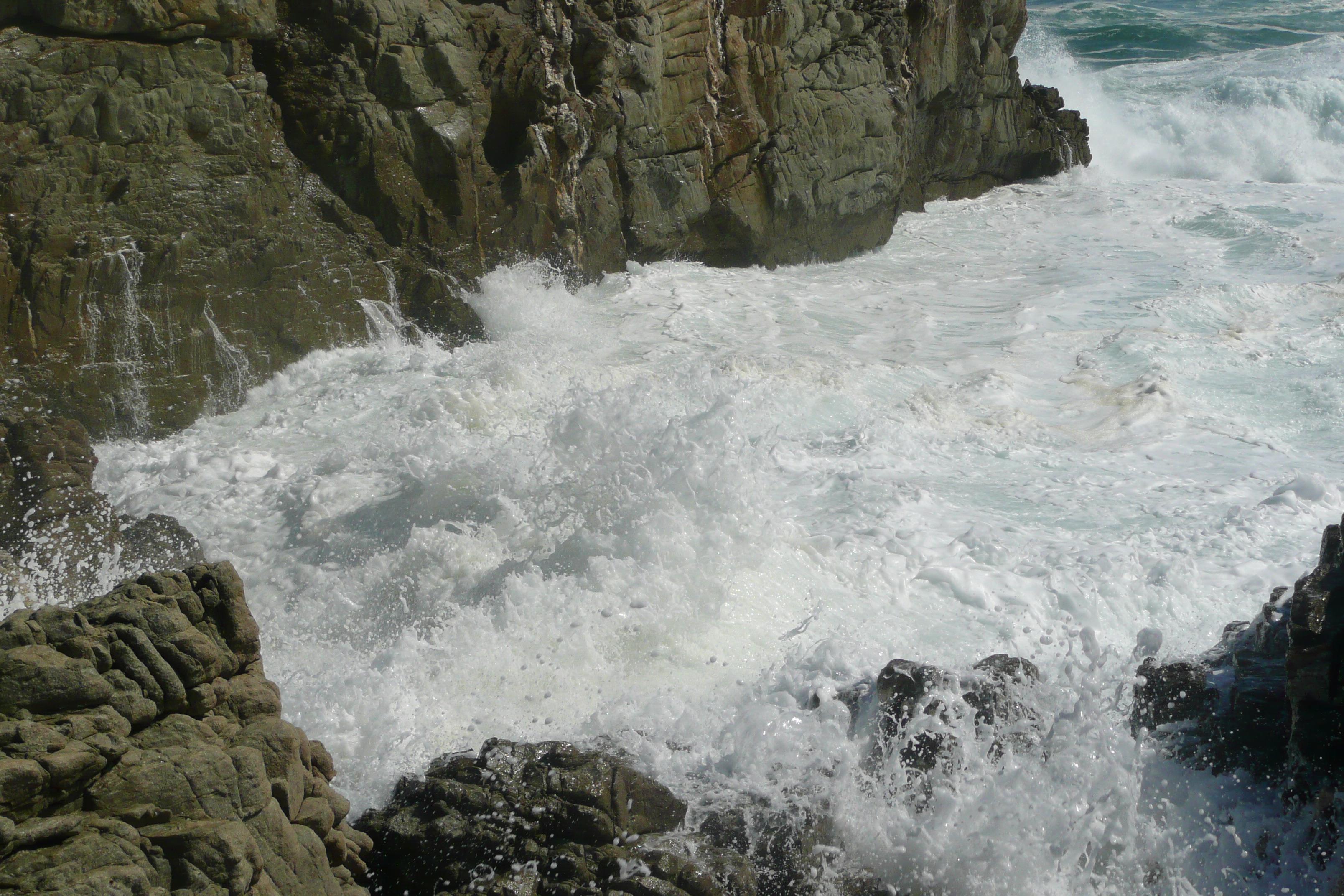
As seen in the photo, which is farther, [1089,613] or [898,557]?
[898,557]

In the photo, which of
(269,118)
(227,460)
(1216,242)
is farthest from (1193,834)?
(1216,242)

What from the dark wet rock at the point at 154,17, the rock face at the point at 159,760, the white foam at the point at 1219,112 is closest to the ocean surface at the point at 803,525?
the rock face at the point at 159,760

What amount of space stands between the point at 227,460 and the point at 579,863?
3985 mm

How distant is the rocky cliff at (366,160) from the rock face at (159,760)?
3870 mm

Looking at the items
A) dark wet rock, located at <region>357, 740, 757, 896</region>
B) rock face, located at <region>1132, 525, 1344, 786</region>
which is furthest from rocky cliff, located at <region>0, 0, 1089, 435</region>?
rock face, located at <region>1132, 525, 1344, 786</region>

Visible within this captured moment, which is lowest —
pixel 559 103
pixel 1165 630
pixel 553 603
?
pixel 1165 630

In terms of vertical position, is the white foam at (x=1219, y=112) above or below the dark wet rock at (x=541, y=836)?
above

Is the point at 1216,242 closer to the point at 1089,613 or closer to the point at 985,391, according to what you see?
the point at 985,391

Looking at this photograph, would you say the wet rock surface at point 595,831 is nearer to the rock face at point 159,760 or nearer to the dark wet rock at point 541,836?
the dark wet rock at point 541,836

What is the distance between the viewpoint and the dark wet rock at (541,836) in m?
3.38

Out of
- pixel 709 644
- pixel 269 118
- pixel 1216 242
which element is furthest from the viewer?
pixel 1216 242

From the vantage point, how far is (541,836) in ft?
11.5

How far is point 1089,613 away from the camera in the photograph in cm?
500

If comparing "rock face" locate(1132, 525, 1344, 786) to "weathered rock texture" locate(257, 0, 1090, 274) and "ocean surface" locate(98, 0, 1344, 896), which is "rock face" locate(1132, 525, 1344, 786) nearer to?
"ocean surface" locate(98, 0, 1344, 896)
